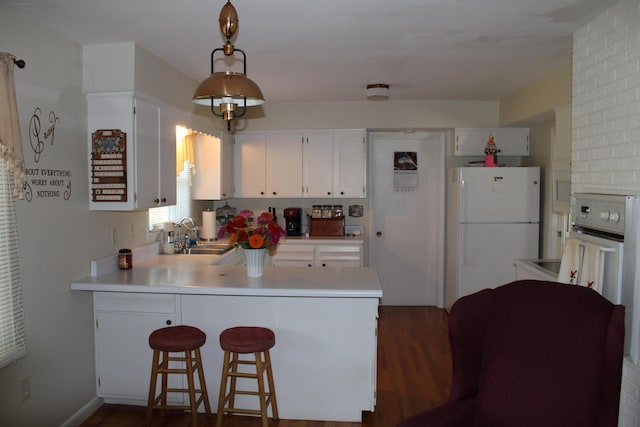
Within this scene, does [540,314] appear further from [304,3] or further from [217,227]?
[217,227]

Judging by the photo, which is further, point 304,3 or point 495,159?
point 495,159

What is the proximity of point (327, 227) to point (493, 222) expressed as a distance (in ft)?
5.78

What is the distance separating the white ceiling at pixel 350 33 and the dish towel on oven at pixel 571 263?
1225 mm

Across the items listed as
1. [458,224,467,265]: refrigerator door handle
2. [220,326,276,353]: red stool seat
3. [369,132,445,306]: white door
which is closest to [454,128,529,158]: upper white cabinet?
[369,132,445,306]: white door

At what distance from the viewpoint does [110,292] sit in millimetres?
3262

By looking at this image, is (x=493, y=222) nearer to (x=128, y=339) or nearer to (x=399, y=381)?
(x=399, y=381)

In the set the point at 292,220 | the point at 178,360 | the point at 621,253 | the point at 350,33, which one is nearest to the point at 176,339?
the point at 178,360

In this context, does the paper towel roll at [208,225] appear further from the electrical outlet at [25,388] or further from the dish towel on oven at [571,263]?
the dish towel on oven at [571,263]

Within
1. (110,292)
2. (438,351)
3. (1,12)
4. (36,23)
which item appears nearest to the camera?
(1,12)

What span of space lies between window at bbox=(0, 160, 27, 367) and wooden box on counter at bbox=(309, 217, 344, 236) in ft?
11.2

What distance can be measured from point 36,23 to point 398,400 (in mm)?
3188

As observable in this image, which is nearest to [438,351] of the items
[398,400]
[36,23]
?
[398,400]

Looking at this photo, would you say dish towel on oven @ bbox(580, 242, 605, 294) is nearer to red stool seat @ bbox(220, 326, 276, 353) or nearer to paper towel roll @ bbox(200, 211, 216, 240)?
red stool seat @ bbox(220, 326, 276, 353)

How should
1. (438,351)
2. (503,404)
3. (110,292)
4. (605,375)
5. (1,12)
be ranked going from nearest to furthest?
(605,375) → (503,404) → (1,12) → (110,292) → (438,351)
